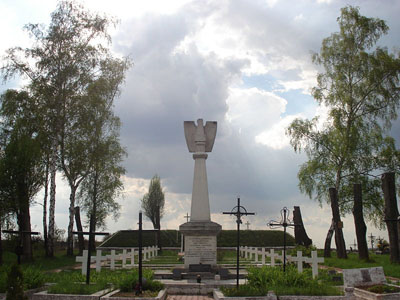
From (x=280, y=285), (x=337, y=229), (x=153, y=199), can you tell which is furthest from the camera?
(x=153, y=199)

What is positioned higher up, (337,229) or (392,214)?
(392,214)

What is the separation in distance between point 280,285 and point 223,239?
2540cm

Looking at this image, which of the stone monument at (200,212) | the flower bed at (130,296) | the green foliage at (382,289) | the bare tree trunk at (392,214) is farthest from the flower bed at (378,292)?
the bare tree trunk at (392,214)

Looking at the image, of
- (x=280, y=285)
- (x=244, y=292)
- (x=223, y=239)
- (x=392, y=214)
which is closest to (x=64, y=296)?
(x=244, y=292)

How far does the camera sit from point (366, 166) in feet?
79.4

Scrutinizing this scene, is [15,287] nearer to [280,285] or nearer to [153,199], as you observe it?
[280,285]

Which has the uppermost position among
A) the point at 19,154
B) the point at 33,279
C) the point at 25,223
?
the point at 19,154

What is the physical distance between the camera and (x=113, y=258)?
16.9 meters

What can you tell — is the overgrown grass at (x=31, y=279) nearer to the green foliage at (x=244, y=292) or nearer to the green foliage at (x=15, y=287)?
the green foliage at (x=15, y=287)

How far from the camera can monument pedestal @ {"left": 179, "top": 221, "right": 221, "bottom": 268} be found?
15.6 m

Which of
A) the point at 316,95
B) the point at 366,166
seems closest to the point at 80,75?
the point at 316,95

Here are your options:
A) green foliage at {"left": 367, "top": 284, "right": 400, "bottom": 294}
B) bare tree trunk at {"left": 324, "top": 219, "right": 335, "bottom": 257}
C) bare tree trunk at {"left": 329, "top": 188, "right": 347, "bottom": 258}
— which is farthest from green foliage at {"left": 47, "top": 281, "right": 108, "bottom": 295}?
bare tree trunk at {"left": 324, "top": 219, "right": 335, "bottom": 257}

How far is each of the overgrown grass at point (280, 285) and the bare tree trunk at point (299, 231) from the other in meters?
11.8

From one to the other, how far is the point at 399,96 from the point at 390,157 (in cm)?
368
